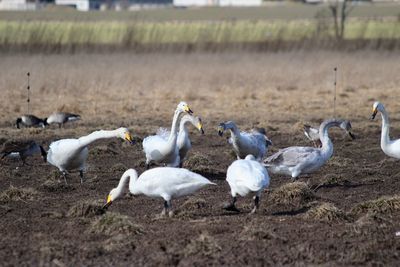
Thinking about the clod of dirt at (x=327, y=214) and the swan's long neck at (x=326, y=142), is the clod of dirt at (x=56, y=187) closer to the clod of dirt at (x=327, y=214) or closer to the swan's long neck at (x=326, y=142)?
the swan's long neck at (x=326, y=142)

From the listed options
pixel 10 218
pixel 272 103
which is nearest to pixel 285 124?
pixel 272 103

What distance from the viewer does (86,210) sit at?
1086cm

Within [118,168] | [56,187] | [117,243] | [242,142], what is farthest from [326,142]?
[117,243]

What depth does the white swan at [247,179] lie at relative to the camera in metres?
10.6

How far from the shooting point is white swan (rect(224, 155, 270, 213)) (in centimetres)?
1057

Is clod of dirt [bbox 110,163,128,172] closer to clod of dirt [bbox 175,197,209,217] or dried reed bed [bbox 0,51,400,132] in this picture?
clod of dirt [bbox 175,197,209,217]

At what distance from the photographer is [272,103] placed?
24016mm

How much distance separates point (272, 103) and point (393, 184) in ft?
36.2

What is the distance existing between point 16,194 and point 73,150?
48.6 inches

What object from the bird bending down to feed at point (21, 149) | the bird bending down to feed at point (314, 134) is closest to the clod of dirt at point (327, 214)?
the bird bending down to feed at point (21, 149)

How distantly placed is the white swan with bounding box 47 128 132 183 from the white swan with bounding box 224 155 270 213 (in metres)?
2.25

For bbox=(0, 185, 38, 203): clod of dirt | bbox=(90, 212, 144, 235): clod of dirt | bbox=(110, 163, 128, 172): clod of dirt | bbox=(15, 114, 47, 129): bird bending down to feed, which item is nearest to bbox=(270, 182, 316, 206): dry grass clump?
bbox=(90, 212, 144, 235): clod of dirt

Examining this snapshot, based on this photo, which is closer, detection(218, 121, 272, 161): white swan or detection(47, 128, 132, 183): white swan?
detection(47, 128, 132, 183): white swan

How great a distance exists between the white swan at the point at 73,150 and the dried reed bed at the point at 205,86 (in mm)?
6207
